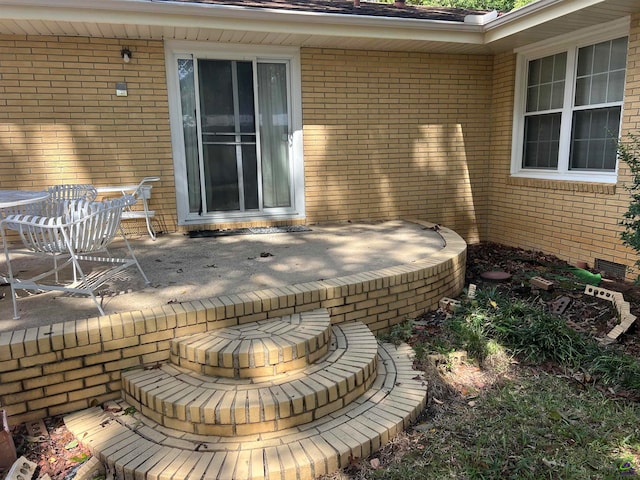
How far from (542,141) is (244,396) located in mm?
6120

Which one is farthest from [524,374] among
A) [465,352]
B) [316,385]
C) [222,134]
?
[222,134]

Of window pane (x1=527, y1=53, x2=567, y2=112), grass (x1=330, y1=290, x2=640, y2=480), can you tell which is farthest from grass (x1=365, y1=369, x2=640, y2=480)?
window pane (x1=527, y1=53, x2=567, y2=112)

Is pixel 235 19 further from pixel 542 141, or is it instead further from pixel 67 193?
pixel 542 141

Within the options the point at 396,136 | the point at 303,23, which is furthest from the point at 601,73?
the point at 303,23

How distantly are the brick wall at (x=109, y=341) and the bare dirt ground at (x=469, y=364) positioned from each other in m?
0.19

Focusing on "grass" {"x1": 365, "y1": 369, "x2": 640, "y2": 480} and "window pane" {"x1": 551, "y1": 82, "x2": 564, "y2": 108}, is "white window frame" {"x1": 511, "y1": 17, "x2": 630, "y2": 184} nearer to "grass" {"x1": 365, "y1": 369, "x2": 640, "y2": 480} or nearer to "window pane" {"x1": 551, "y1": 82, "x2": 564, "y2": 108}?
"window pane" {"x1": 551, "y1": 82, "x2": 564, "y2": 108}

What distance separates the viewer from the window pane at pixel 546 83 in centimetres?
641

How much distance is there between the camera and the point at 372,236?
5918 millimetres

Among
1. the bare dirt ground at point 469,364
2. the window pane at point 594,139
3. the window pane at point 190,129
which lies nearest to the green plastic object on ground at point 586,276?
the bare dirt ground at point 469,364

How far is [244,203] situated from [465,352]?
395cm

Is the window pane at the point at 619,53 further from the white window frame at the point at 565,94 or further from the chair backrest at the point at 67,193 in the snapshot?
the chair backrest at the point at 67,193

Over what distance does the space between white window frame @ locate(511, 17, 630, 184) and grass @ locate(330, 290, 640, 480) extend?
2.90 metres

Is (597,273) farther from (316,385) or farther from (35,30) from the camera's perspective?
(35,30)

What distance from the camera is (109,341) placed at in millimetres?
2930
